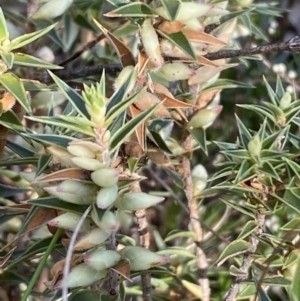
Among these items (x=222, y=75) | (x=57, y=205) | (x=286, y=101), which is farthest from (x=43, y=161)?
(x=222, y=75)

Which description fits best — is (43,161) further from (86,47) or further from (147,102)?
(86,47)

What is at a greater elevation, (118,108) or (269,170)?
(118,108)

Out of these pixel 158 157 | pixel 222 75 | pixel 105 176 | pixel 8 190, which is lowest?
pixel 222 75

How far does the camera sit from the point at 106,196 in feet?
1.92

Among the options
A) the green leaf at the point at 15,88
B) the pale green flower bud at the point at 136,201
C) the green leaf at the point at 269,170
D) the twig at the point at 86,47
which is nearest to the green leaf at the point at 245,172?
the green leaf at the point at 269,170

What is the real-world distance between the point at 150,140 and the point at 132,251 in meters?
0.15

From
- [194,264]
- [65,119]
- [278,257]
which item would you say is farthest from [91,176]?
[194,264]

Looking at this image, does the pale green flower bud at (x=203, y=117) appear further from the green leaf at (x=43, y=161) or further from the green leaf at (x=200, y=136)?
the green leaf at (x=43, y=161)

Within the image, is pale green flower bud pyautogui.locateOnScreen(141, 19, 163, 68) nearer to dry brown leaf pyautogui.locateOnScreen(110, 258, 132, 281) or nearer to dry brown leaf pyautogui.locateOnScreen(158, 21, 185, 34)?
dry brown leaf pyautogui.locateOnScreen(158, 21, 185, 34)

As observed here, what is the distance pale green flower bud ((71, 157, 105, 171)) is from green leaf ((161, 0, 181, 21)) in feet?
0.58

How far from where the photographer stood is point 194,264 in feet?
3.24

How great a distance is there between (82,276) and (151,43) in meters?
0.26

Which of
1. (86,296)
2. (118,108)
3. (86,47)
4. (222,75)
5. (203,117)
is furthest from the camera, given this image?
(222,75)

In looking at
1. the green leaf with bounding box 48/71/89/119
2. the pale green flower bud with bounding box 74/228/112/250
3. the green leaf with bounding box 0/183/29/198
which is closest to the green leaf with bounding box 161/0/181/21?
the green leaf with bounding box 48/71/89/119
